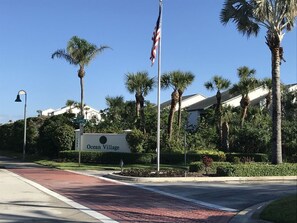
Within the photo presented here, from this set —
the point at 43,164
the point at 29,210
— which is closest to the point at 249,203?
the point at 29,210

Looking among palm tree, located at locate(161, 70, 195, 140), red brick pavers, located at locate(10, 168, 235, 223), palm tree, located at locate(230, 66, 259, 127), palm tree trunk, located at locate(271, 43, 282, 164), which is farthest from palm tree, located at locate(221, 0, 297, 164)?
palm tree, located at locate(230, 66, 259, 127)

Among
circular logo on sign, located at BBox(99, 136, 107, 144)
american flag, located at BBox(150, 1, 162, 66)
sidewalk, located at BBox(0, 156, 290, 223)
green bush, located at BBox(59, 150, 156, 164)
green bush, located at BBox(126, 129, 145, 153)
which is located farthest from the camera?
circular logo on sign, located at BBox(99, 136, 107, 144)

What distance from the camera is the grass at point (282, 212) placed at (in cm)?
925

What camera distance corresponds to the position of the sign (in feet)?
120

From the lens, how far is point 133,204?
13.4m

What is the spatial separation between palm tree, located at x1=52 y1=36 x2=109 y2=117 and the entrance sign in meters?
6.01

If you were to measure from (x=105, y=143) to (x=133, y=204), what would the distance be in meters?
23.6

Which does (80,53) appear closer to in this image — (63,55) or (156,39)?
(63,55)

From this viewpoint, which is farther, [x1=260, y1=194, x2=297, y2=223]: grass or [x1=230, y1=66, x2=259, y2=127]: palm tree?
[x1=230, y1=66, x2=259, y2=127]: palm tree

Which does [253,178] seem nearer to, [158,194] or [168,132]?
[158,194]

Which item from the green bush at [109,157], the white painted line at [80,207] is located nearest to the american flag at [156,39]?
the white painted line at [80,207]

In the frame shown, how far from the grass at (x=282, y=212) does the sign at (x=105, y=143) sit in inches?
1015

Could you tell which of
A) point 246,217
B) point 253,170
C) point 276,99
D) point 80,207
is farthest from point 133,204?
point 276,99

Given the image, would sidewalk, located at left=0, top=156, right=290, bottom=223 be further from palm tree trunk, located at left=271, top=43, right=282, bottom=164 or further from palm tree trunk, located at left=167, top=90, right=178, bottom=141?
palm tree trunk, located at left=167, top=90, right=178, bottom=141
